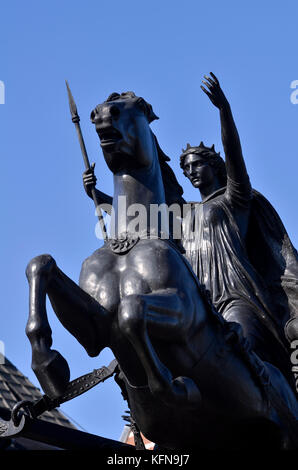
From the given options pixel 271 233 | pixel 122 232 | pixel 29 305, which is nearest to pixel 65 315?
pixel 29 305

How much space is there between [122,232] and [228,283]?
1.64 metres

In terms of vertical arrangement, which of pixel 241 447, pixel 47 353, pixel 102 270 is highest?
pixel 102 270

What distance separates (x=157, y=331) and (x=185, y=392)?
1.42 feet

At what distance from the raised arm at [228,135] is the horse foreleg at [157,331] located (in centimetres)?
217

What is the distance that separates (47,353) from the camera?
22.2 ft

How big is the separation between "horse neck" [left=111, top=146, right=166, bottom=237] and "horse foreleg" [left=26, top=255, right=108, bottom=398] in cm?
68

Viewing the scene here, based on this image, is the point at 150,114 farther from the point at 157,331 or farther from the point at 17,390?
the point at 17,390

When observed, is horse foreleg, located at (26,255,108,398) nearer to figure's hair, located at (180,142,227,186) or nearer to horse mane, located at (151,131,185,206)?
horse mane, located at (151,131,185,206)

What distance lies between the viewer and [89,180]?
353 inches

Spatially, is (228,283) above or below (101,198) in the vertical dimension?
below

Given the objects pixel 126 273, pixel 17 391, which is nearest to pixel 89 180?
pixel 126 273

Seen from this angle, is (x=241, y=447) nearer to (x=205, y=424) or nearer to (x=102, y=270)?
(x=205, y=424)
